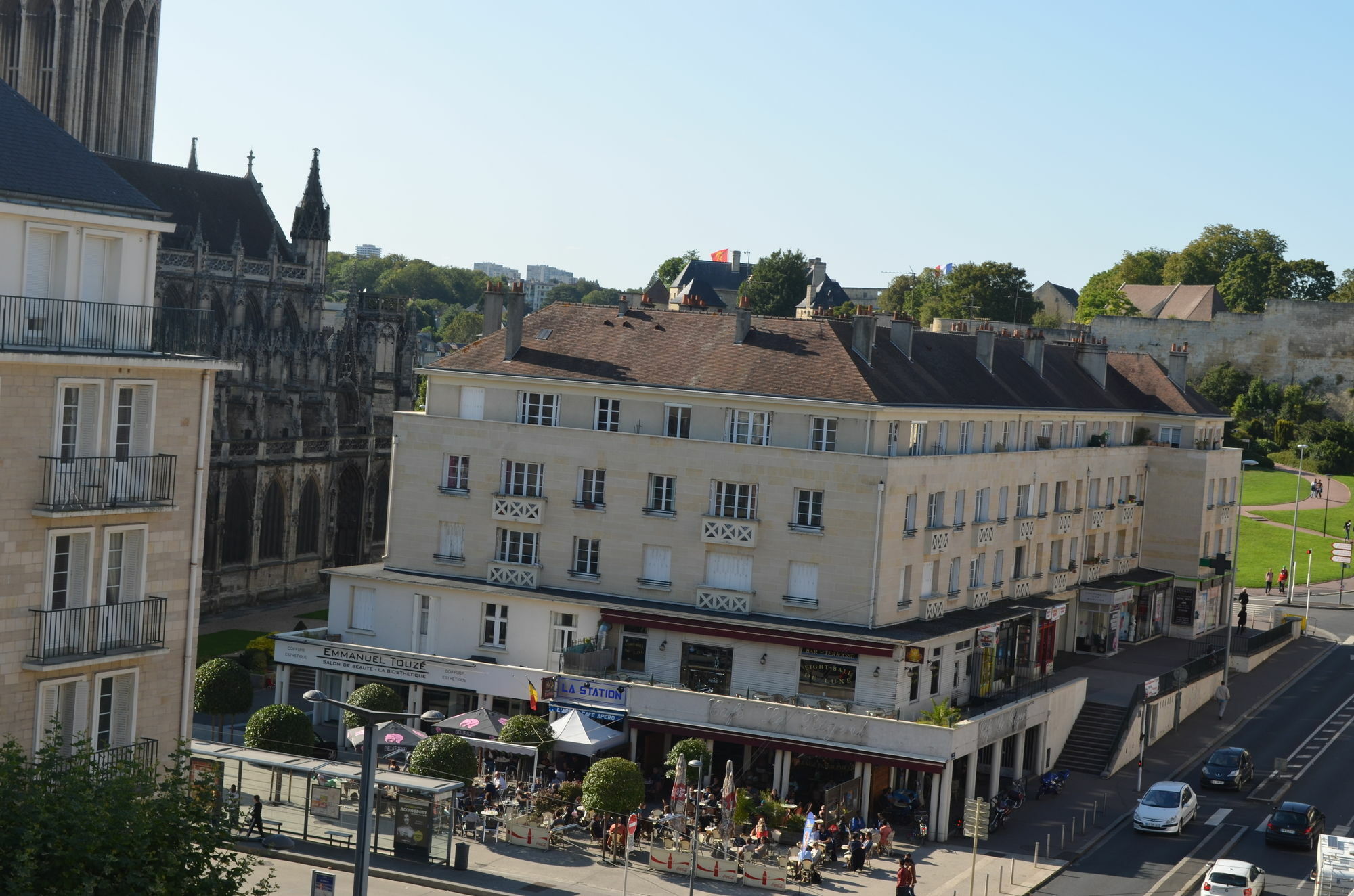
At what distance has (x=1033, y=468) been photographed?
195ft

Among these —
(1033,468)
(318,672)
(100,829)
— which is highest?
(1033,468)

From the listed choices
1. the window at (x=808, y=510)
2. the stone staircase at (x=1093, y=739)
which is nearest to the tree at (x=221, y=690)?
the window at (x=808, y=510)

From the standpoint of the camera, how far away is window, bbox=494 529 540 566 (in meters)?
51.7

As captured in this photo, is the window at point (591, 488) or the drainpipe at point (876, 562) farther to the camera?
the window at point (591, 488)

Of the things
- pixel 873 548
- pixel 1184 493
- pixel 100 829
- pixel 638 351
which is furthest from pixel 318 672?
pixel 1184 493

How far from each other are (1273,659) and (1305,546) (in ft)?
80.4

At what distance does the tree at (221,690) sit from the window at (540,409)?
1173 centimetres

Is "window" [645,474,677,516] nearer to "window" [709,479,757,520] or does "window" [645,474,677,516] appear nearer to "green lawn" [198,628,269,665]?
"window" [709,479,757,520]

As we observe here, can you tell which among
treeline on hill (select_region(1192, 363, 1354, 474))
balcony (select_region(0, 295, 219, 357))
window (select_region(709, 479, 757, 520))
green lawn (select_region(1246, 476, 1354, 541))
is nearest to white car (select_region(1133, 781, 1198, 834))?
window (select_region(709, 479, 757, 520))

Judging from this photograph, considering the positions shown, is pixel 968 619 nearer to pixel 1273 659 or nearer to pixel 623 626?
pixel 623 626

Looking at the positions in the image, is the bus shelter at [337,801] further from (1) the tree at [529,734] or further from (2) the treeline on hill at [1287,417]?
(2) the treeline on hill at [1287,417]

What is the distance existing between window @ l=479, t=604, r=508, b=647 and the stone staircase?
1802cm

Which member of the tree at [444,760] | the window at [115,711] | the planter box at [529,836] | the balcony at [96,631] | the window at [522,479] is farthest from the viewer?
the window at [522,479]

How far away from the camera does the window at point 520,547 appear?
5172cm
